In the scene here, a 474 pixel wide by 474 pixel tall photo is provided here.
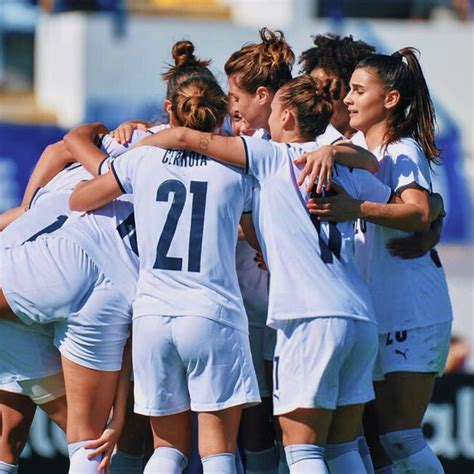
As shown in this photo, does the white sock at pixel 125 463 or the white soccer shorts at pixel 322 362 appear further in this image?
the white sock at pixel 125 463

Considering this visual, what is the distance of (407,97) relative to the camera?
461 cm

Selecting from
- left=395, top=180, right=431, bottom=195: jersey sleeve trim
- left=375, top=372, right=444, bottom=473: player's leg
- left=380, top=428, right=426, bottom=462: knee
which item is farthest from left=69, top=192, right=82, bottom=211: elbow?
left=380, top=428, right=426, bottom=462: knee

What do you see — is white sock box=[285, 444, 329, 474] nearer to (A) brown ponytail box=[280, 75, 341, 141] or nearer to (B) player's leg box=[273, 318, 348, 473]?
(B) player's leg box=[273, 318, 348, 473]

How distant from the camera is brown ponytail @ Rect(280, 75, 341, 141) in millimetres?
4270

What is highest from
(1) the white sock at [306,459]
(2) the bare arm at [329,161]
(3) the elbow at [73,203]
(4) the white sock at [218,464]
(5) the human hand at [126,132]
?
(2) the bare arm at [329,161]

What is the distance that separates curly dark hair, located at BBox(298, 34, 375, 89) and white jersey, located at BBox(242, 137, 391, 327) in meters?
0.76

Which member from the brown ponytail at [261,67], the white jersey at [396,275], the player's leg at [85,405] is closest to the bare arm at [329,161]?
the white jersey at [396,275]

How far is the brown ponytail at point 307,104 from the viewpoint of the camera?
4270mm

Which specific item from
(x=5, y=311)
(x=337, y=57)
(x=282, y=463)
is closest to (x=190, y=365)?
(x=282, y=463)

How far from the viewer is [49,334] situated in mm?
4609

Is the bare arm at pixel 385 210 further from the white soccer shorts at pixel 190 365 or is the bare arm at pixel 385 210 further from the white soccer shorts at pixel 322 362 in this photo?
the white soccer shorts at pixel 190 365

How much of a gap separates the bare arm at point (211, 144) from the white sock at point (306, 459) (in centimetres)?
102

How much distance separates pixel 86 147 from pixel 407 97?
1263mm

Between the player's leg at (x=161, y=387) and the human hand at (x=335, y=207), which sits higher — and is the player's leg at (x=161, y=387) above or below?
below
